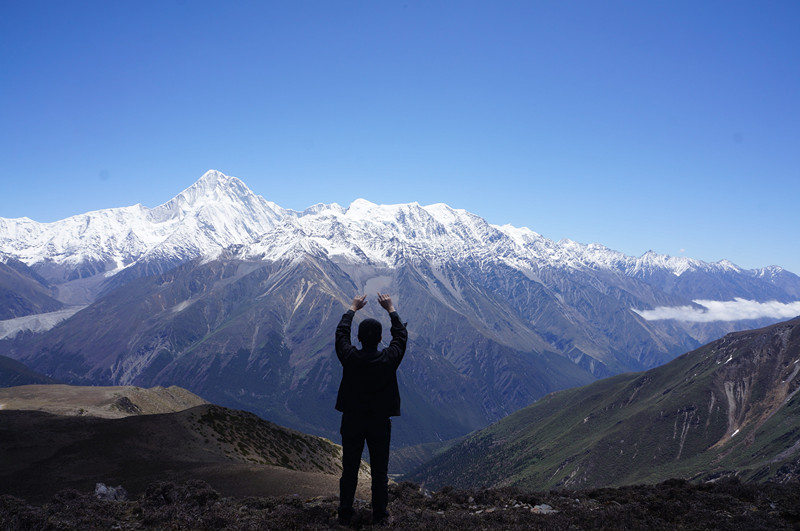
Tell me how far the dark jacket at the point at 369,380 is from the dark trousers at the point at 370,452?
0.31m

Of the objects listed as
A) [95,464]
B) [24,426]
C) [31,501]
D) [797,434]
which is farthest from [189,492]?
[797,434]

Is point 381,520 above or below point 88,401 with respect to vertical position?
above

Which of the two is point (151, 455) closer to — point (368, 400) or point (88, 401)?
point (368, 400)

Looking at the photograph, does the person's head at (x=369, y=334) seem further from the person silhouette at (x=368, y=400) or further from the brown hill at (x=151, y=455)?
the brown hill at (x=151, y=455)

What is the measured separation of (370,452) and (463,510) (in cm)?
705

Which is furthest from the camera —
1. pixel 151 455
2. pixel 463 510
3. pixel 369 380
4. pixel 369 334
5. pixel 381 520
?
pixel 151 455

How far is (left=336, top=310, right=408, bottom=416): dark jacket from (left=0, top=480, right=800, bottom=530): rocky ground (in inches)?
143

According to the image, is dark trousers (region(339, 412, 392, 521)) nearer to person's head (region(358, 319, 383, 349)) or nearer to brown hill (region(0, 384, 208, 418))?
person's head (region(358, 319, 383, 349))

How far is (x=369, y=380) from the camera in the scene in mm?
15586

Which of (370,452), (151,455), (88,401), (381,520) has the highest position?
(370,452)

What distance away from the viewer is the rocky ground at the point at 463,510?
1648 centimetres

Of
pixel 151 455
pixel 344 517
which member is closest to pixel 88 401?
pixel 151 455

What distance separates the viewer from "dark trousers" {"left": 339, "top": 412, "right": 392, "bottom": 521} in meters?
15.6

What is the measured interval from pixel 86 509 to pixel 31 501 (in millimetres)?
17862
